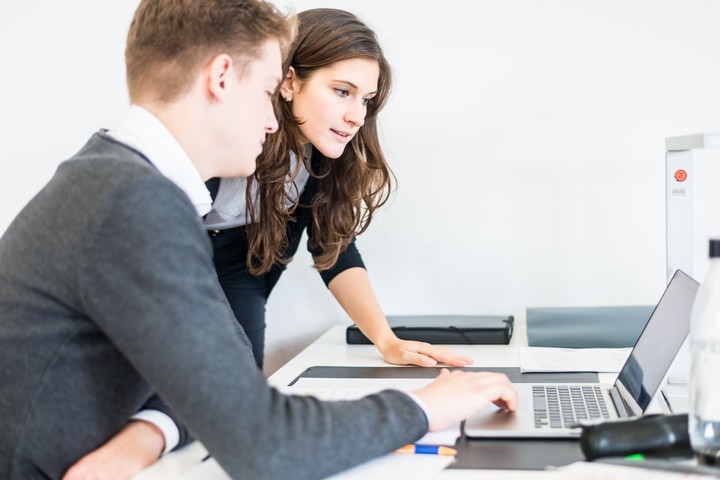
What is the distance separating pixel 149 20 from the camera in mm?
991

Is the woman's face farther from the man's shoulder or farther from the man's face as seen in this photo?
the man's shoulder

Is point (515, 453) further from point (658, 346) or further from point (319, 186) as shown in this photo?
point (319, 186)

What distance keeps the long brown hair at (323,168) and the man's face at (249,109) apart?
0.52 meters

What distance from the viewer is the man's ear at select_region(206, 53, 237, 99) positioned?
95 centimetres

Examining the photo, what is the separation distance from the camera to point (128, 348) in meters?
0.80

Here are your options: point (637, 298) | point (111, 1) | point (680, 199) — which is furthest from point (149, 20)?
point (637, 298)

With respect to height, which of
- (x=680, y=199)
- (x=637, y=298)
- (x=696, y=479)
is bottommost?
(x=637, y=298)

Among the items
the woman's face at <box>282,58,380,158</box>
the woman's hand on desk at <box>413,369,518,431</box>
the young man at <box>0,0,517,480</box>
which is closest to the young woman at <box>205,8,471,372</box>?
the woman's face at <box>282,58,380,158</box>

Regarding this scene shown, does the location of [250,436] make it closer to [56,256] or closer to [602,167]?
[56,256]

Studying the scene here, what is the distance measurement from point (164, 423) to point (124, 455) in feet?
0.24

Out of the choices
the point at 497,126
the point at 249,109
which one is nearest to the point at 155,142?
the point at 249,109

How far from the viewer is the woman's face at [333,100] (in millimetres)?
1596

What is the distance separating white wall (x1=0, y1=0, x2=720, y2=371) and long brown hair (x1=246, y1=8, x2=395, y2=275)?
0.33 meters

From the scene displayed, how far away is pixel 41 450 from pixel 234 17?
53 cm
